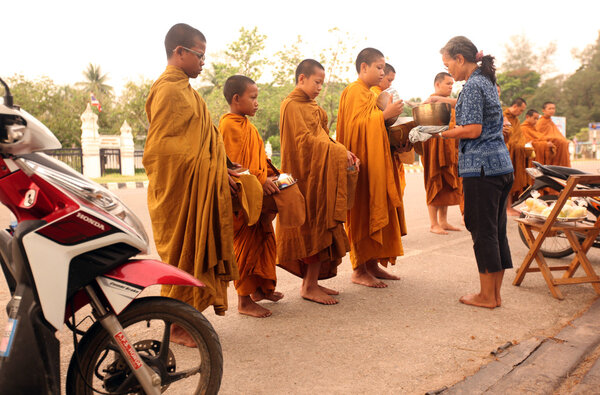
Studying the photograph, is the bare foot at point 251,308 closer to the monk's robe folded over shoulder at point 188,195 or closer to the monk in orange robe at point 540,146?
the monk's robe folded over shoulder at point 188,195

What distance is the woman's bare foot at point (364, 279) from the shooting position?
4512 mm

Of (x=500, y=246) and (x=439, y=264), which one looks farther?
(x=439, y=264)

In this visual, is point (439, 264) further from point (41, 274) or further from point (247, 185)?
point (41, 274)

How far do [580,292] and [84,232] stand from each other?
3.97m

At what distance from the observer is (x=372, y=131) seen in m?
4.32

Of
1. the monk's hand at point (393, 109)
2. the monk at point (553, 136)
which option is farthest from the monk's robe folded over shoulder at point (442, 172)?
the monk at point (553, 136)

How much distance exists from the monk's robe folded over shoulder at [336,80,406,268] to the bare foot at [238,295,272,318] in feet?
3.48

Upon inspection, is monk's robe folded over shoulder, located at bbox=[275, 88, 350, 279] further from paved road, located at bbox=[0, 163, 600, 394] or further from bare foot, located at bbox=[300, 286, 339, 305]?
paved road, located at bbox=[0, 163, 600, 394]

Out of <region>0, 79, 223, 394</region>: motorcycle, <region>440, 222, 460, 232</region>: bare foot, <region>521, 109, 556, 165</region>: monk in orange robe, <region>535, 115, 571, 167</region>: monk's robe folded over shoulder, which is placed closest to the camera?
<region>0, 79, 223, 394</region>: motorcycle

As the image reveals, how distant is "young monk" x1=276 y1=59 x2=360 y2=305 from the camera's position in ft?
13.1

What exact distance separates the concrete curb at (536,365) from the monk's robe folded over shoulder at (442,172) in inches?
150

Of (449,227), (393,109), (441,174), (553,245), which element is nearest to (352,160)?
(393,109)

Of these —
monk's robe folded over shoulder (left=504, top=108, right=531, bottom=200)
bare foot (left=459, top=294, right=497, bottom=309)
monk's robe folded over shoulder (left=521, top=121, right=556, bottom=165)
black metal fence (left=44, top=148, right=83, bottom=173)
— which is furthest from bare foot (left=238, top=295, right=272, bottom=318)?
black metal fence (left=44, top=148, right=83, bottom=173)

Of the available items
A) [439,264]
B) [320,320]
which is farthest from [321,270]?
[439,264]
